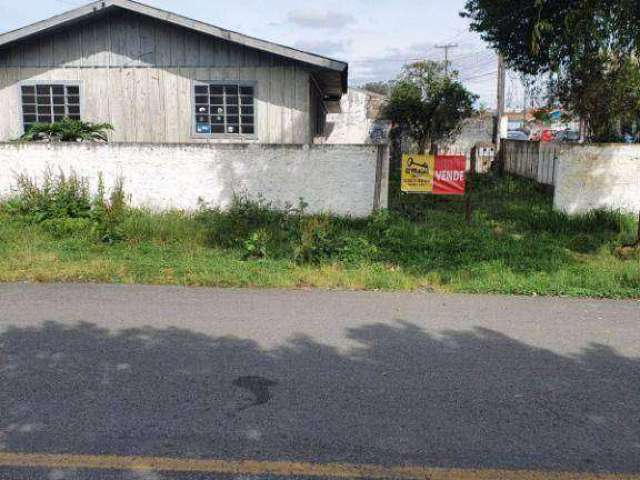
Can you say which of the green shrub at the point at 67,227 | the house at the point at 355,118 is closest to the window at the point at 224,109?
the green shrub at the point at 67,227

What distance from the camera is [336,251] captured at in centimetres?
945

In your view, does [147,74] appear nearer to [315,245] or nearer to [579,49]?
[315,245]

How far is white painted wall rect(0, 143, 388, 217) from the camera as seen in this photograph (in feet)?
38.6

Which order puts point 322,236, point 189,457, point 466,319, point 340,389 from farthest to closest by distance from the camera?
point 322,236
point 466,319
point 340,389
point 189,457

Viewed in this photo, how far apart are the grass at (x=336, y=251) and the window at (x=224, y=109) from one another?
317cm

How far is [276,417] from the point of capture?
432 centimetres

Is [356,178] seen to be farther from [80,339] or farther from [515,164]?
[515,164]

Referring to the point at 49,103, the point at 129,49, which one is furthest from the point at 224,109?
the point at 49,103

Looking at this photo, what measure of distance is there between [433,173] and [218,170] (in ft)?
12.4

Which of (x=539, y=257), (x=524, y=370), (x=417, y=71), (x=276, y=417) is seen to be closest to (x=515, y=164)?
(x=417, y=71)

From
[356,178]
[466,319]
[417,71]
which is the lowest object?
[466,319]

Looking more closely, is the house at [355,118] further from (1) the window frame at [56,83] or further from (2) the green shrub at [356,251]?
(2) the green shrub at [356,251]

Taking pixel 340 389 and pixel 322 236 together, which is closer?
pixel 340 389

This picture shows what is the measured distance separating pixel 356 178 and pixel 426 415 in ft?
25.3
